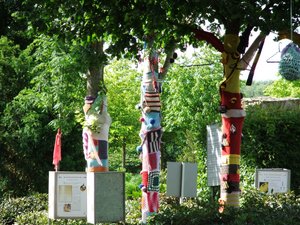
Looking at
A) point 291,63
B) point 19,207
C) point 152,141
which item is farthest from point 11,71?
point 291,63

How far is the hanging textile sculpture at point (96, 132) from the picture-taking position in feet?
40.9

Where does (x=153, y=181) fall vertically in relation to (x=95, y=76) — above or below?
below

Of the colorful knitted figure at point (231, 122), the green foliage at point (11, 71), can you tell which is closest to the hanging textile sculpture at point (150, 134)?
the colorful knitted figure at point (231, 122)

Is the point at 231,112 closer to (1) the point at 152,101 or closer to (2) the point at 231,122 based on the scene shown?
(2) the point at 231,122

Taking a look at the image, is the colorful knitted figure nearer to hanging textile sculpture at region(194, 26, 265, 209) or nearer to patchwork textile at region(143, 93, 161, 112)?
hanging textile sculpture at region(194, 26, 265, 209)

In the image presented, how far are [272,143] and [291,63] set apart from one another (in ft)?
22.5

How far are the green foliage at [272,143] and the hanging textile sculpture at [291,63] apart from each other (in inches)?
259

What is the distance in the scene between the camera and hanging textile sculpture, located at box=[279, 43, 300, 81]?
29.3 feet

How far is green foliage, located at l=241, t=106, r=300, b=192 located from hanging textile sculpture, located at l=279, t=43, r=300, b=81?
6.59 metres

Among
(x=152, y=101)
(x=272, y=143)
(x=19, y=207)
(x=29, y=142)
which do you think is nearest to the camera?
(x=152, y=101)

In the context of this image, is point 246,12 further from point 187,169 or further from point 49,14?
point 187,169

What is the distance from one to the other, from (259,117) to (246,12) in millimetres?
7688

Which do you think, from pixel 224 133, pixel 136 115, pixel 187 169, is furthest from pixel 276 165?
pixel 136 115

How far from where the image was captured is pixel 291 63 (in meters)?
8.93
